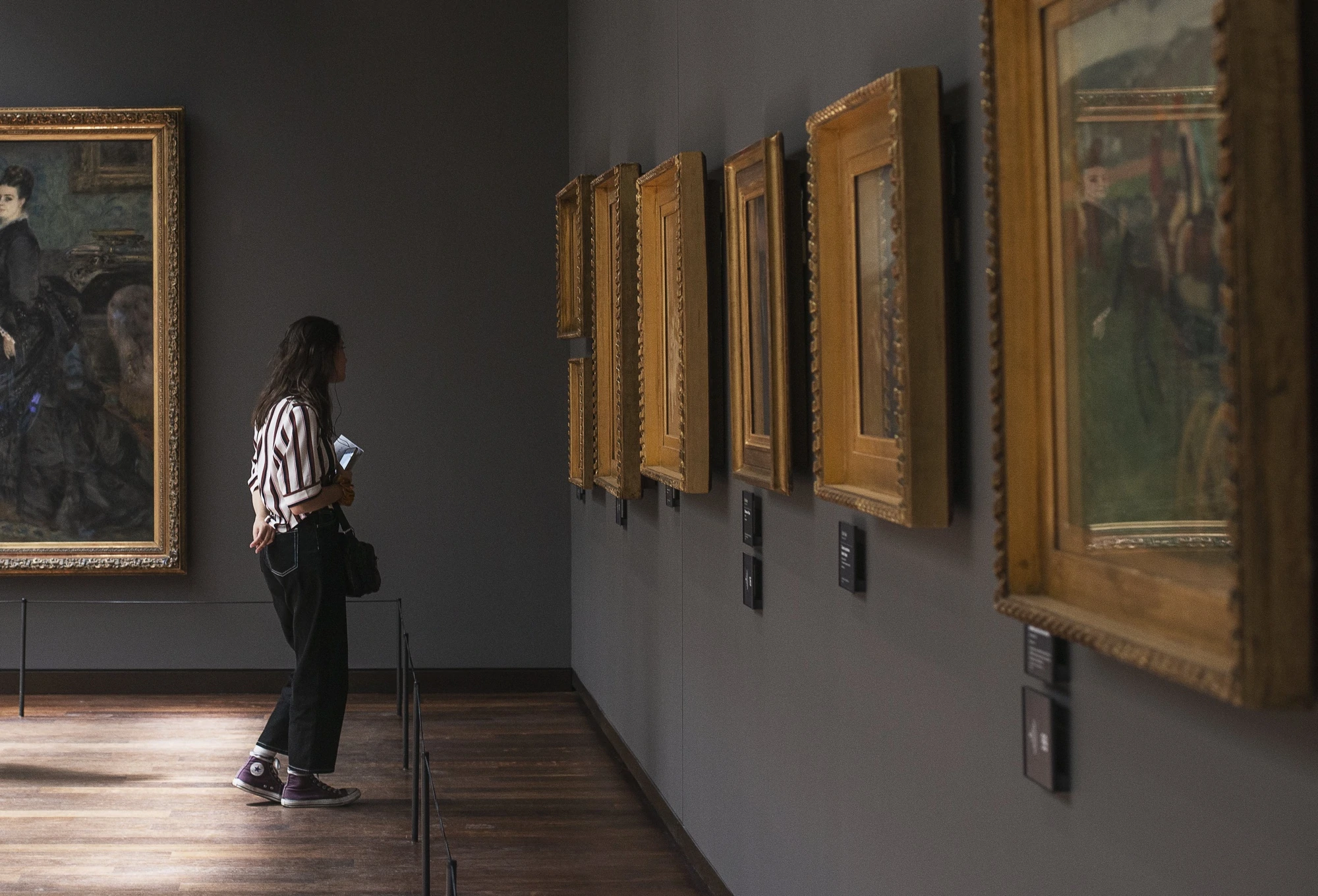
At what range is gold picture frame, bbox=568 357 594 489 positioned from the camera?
7914 mm

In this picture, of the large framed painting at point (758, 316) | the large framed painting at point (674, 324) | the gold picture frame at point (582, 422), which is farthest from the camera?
the gold picture frame at point (582, 422)

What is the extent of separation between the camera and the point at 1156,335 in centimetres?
207

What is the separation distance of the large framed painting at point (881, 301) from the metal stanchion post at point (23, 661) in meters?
7.21

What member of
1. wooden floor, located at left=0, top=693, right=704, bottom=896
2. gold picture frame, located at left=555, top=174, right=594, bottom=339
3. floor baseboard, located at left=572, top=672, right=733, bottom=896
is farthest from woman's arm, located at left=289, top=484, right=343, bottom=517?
floor baseboard, located at left=572, top=672, right=733, bottom=896

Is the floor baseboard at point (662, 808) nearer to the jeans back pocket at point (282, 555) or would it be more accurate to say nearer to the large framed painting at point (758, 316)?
the large framed painting at point (758, 316)

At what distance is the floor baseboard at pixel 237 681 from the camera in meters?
9.70

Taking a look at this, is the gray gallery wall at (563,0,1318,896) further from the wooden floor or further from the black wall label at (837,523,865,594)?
the wooden floor

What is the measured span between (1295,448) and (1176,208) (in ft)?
1.48

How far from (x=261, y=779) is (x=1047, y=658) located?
547cm

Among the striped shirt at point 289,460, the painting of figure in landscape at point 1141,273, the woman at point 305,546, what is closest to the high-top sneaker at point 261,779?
the woman at point 305,546

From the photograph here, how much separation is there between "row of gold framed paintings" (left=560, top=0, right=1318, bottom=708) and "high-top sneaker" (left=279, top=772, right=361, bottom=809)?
422 centimetres

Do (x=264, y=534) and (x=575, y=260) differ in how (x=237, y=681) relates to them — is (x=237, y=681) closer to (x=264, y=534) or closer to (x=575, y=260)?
(x=264, y=534)

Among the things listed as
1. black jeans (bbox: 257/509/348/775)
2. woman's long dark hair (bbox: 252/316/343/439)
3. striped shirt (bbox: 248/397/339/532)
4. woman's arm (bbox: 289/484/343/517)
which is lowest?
black jeans (bbox: 257/509/348/775)

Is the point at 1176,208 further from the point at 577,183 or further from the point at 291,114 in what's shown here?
the point at 291,114
